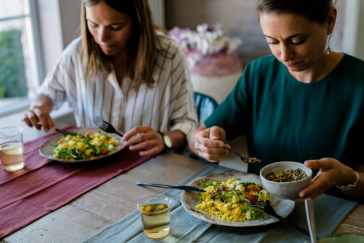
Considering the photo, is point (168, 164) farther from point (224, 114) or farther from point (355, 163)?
point (355, 163)

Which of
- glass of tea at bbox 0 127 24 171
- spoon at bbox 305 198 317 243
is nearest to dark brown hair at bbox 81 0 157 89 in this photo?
glass of tea at bbox 0 127 24 171

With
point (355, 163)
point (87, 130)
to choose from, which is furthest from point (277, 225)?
point (87, 130)

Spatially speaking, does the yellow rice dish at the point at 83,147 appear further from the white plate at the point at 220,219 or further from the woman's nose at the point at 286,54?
the woman's nose at the point at 286,54

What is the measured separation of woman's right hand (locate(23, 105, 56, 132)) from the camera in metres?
Answer: 1.67

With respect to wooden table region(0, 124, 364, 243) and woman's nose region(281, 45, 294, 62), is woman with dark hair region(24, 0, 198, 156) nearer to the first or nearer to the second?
wooden table region(0, 124, 364, 243)

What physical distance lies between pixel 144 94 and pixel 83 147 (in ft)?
1.72

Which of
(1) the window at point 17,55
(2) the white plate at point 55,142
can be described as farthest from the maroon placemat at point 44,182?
(1) the window at point 17,55

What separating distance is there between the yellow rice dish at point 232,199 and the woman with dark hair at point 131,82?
0.59 meters

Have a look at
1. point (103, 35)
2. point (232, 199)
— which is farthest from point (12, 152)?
point (232, 199)

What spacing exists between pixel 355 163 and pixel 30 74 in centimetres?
229

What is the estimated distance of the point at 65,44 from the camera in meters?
2.58

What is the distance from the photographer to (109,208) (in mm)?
1146

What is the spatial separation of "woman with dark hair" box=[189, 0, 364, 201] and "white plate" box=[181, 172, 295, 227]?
0.21 ft

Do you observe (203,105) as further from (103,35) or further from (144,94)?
(103,35)
